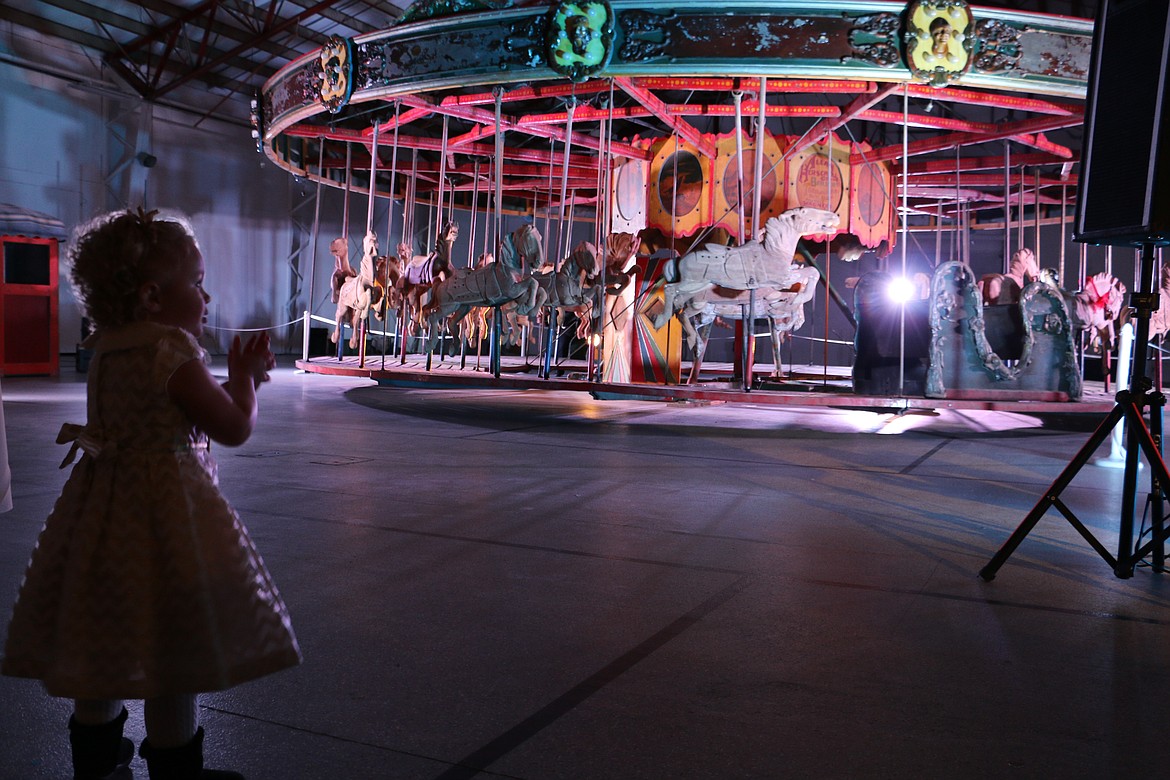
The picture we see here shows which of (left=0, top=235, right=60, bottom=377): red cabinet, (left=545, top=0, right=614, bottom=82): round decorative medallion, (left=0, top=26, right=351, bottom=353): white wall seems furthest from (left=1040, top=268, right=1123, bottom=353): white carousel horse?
(left=0, top=26, right=351, bottom=353): white wall

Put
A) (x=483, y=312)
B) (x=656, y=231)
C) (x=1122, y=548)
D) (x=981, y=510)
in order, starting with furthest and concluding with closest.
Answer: (x=483, y=312) → (x=656, y=231) → (x=981, y=510) → (x=1122, y=548)

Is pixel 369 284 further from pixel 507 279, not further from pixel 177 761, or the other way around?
pixel 177 761

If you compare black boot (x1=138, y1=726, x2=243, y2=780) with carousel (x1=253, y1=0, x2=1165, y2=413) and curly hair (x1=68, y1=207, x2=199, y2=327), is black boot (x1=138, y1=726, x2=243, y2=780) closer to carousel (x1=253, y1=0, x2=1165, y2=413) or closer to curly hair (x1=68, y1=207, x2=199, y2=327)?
curly hair (x1=68, y1=207, x2=199, y2=327)

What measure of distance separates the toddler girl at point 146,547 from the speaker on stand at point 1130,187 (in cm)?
283

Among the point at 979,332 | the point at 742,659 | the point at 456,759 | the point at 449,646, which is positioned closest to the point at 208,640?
the point at 456,759

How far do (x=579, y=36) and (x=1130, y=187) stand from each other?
660cm

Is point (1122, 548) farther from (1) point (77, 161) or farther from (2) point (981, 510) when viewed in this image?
(1) point (77, 161)

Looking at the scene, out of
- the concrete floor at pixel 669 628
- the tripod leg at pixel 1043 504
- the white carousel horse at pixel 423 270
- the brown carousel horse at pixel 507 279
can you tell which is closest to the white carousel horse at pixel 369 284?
the white carousel horse at pixel 423 270

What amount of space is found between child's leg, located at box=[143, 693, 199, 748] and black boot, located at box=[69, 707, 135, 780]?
11 centimetres

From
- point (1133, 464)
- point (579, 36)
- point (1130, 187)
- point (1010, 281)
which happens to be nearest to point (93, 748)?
point (1133, 464)

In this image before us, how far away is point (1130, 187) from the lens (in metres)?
3.73

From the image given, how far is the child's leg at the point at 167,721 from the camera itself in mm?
1931

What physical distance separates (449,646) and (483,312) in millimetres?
15681

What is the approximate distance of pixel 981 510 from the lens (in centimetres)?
523
